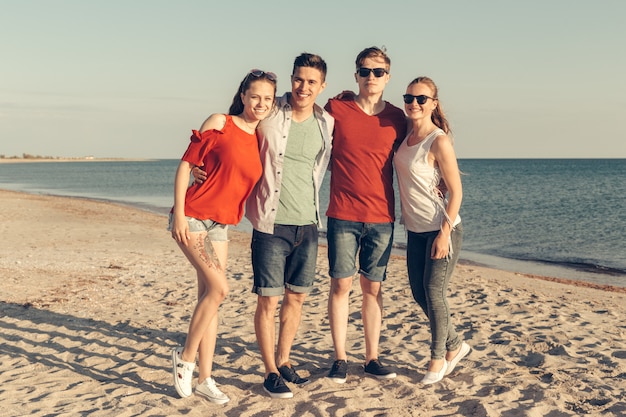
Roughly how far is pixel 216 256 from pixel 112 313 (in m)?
3.51

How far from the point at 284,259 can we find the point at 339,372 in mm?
1051

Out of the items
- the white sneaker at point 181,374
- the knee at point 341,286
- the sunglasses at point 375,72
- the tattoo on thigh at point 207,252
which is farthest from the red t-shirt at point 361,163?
the white sneaker at point 181,374

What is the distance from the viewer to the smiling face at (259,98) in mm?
4055

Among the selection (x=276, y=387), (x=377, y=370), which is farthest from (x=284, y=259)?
(x=377, y=370)

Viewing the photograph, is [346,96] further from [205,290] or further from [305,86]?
[205,290]

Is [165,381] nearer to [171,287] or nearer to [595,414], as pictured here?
[595,414]

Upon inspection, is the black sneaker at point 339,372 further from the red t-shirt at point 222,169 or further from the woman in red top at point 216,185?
the red t-shirt at point 222,169

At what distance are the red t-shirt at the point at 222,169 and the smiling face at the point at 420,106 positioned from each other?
3.75 ft

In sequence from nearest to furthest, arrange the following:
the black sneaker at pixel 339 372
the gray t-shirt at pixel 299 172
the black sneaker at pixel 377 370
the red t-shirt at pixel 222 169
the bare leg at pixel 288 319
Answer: the red t-shirt at pixel 222 169
the gray t-shirt at pixel 299 172
the bare leg at pixel 288 319
the black sneaker at pixel 339 372
the black sneaker at pixel 377 370

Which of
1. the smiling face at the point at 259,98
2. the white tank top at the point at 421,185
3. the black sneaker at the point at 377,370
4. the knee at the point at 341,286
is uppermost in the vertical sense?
the smiling face at the point at 259,98

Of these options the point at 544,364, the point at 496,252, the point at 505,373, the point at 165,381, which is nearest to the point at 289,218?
the point at 165,381

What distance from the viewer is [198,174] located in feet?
13.4

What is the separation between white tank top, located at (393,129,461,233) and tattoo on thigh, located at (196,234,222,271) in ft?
4.66

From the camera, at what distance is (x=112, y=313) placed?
7.09 metres
